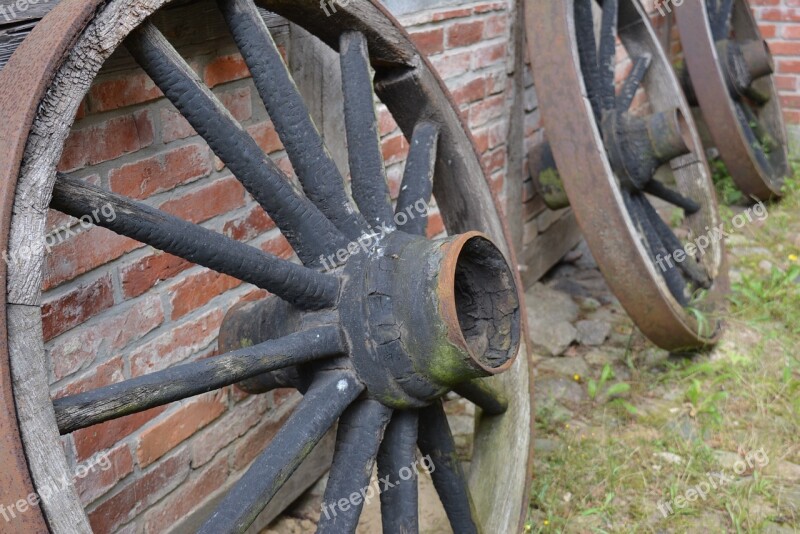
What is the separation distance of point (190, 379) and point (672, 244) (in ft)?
7.21

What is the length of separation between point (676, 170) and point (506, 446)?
177 centimetres

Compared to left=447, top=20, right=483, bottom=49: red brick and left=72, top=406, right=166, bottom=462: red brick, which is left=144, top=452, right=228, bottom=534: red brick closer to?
left=72, top=406, right=166, bottom=462: red brick

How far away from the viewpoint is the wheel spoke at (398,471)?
5.32 ft

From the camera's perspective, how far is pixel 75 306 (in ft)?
5.13

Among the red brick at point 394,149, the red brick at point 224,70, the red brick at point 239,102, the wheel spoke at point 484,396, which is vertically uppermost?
the red brick at point 224,70

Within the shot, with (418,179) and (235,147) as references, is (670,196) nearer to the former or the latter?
(418,179)

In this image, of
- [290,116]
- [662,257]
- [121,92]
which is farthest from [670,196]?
[121,92]

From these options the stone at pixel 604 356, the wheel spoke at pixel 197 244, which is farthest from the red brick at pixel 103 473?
the stone at pixel 604 356

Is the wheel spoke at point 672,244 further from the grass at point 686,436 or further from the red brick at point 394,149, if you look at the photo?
the red brick at point 394,149

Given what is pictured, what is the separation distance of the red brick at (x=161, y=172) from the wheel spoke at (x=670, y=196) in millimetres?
1775

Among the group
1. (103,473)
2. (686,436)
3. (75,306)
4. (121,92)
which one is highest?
(121,92)

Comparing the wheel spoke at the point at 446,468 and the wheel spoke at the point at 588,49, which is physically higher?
the wheel spoke at the point at 588,49

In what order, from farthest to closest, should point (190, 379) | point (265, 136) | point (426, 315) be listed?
point (265, 136) < point (426, 315) < point (190, 379)

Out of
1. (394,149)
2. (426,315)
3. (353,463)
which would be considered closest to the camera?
(426,315)
